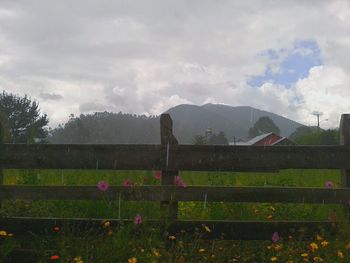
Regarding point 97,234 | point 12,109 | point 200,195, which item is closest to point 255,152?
point 200,195

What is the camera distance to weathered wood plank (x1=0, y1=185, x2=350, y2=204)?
4664mm

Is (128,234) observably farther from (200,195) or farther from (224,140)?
(224,140)

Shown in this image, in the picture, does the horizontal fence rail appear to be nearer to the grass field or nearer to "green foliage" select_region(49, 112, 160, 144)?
the grass field

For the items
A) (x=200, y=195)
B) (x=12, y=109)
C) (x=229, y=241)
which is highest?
(x=12, y=109)

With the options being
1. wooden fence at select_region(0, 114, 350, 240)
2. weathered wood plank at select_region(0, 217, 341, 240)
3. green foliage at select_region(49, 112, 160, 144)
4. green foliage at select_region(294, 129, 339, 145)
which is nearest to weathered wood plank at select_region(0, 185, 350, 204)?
wooden fence at select_region(0, 114, 350, 240)

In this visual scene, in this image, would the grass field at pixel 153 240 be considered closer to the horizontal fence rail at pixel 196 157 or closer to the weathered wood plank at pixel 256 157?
the horizontal fence rail at pixel 196 157

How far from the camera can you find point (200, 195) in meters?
4.68

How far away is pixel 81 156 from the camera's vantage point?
486 centimetres

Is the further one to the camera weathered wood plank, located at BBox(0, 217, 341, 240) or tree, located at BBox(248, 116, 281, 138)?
tree, located at BBox(248, 116, 281, 138)

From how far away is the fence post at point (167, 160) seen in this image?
471 cm

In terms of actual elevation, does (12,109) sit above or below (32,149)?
above

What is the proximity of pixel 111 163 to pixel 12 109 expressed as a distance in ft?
213

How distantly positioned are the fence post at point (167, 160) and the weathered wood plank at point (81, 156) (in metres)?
0.07

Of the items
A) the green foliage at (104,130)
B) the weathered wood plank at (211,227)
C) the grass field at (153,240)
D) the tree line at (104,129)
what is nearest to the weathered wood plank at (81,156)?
the grass field at (153,240)
